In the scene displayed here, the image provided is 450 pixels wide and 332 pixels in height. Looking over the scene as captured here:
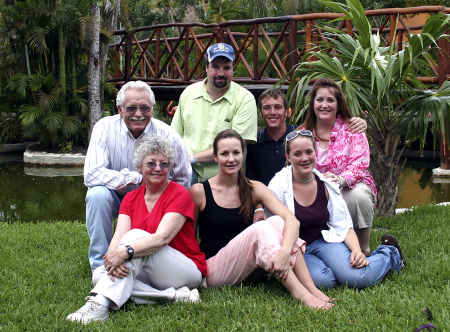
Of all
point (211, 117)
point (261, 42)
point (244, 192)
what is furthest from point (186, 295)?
point (261, 42)

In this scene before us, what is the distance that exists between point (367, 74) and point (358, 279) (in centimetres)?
243

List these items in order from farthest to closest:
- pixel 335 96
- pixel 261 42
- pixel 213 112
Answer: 1. pixel 261 42
2. pixel 213 112
3. pixel 335 96

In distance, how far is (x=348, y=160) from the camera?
361cm

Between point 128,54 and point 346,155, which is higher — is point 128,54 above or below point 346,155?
above

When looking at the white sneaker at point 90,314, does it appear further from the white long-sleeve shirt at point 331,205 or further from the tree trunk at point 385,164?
the tree trunk at point 385,164

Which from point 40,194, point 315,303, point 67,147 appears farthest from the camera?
point 67,147

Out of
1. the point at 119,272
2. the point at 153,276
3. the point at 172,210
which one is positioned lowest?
the point at 153,276

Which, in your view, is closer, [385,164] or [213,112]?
[213,112]

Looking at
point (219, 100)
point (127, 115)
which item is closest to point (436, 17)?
point (219, 100)

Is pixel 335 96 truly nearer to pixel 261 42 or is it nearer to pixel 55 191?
pixel 261 42

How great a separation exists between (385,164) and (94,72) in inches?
417

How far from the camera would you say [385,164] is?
16.7ft

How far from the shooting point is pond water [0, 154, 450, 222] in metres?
7.43

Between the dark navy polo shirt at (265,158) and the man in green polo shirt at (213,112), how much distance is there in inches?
6.1
